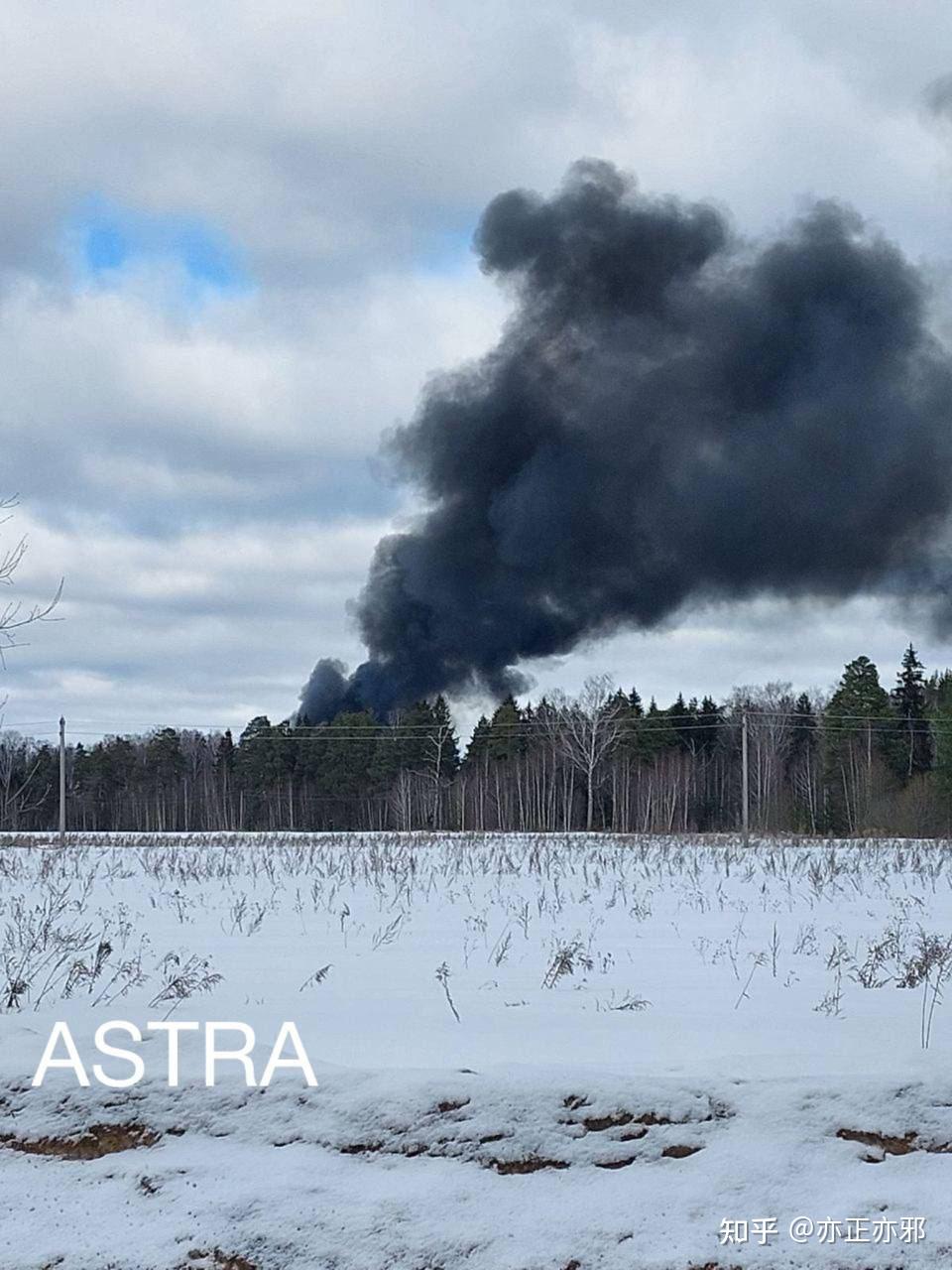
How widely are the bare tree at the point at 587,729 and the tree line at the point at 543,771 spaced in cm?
17

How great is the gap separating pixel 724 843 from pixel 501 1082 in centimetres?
2023

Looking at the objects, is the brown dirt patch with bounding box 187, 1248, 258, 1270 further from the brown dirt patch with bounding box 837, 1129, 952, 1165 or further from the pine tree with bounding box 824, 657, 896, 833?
the pine tree with bounding box 824, 657, 896, 833

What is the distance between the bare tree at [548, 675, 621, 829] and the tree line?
0.17 meters

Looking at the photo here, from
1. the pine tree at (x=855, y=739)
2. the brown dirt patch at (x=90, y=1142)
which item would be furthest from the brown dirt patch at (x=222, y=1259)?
the pine tree at (x=855, y=739)

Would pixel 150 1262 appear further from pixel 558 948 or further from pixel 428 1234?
pixel 558 948

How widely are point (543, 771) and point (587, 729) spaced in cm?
336

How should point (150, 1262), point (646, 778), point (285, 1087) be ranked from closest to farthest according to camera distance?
point (150, 1262) < point (285, 1087) < point (646, 778)

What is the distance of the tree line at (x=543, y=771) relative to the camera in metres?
63.0

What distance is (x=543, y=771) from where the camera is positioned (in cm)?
6588

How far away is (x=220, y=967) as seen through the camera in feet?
23.1

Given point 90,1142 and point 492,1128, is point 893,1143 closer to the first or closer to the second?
point 492,1128

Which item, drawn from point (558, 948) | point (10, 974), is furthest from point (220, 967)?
point (558, 948)

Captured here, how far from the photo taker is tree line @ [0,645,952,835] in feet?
207

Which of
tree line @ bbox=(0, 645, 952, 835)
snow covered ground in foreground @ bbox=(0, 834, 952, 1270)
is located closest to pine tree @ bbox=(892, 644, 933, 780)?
tree line @ bbox=(0, 645, 952, 835)
